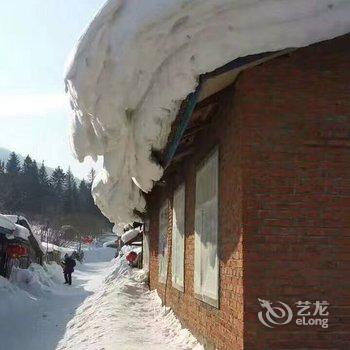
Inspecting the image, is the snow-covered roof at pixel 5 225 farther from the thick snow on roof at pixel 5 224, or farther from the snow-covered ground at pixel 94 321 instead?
the snow-covered ground at pixel 94 321

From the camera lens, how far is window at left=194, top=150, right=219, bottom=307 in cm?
620

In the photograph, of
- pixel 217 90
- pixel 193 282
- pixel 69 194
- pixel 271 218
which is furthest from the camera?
pixel 69 194

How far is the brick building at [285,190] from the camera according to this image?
16.0 ft

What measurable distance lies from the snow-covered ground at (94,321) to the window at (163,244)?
0.64 meters

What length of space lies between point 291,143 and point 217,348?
2.32m

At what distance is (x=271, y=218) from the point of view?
197 inches

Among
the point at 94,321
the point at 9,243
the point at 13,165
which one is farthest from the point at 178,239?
the point at 13,165

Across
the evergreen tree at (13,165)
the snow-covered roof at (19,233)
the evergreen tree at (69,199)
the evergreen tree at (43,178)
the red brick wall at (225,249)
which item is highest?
the evergreen tree at (13,165)

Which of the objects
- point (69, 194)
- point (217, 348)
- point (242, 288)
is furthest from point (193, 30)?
point (69, 194)

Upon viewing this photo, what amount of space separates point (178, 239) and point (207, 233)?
2513 millimetres

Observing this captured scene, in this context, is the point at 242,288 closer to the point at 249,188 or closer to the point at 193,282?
the point at 249,188

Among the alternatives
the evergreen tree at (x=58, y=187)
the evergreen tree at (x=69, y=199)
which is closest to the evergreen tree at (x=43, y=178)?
the evergreen tree at (x=58, y=187)

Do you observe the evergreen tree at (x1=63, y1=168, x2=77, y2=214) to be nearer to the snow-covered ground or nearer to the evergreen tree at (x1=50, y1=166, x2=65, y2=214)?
the evergreen tree at (x1=50, y1=166, x2=65, y2=214)

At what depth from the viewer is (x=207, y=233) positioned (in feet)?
22.1
